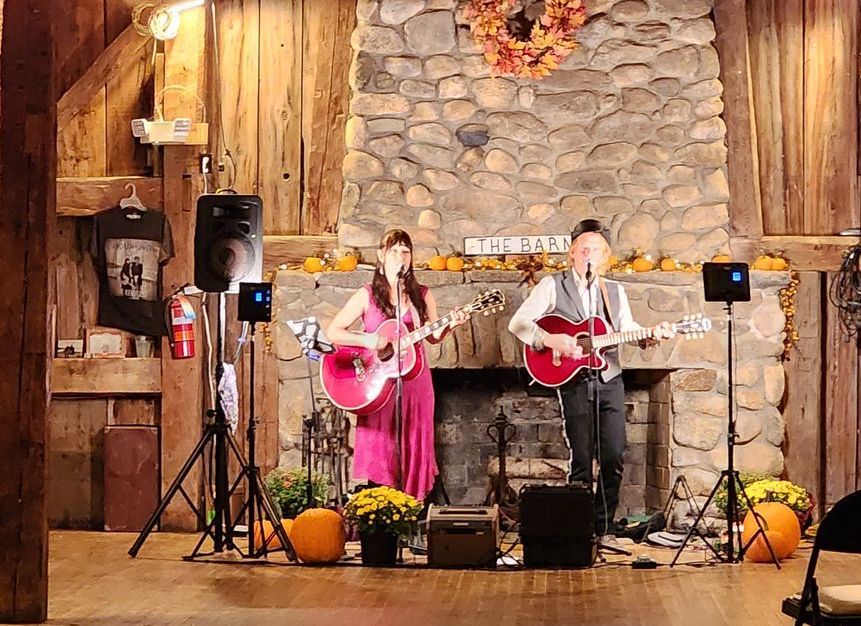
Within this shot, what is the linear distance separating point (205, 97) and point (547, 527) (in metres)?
3.53

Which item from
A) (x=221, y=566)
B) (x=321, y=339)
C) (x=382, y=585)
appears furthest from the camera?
(x=321, y=339)

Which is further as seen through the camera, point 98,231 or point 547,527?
point 98,231

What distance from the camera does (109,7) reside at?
9.21 m

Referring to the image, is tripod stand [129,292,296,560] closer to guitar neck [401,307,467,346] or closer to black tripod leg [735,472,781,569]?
guitar neck [401,307,467,346]

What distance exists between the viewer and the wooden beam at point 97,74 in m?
9.10

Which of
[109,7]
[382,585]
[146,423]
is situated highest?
[109,7]

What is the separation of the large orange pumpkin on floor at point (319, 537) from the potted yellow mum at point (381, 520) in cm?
10

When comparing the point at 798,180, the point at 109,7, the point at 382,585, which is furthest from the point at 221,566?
the point at 798,180

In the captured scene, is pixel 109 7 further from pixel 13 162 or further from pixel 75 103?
pixel 13 162

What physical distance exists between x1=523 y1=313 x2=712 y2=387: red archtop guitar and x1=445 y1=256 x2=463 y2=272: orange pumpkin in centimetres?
72

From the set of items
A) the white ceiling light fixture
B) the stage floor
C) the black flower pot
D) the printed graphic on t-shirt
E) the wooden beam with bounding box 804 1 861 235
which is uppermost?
the white ceiling light fixture

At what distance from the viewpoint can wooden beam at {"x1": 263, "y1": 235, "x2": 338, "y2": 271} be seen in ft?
30.0

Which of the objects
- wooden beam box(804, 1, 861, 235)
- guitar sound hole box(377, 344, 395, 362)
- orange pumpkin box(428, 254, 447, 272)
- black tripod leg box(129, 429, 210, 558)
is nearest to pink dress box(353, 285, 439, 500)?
guitar sound hole box(377, 344, 395, 362)

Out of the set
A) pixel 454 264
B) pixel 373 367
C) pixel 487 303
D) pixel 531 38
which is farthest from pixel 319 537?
pixel 531 38
